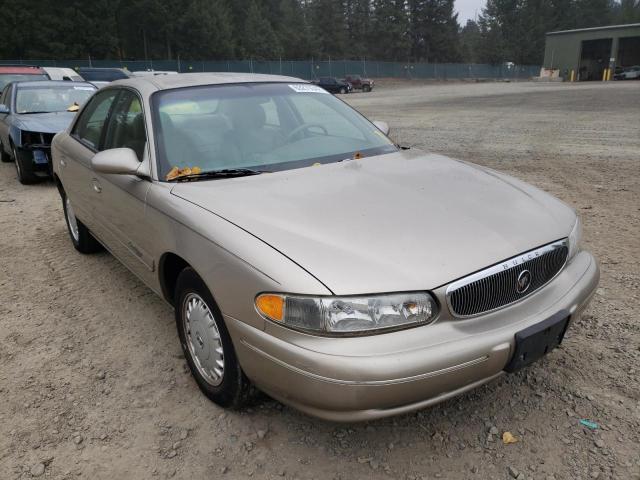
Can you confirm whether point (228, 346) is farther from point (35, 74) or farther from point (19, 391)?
point (35, 74)

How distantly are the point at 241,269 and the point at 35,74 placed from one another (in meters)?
15.1

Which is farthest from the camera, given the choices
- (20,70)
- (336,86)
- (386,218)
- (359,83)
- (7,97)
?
(359,83)

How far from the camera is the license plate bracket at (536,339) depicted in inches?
87.0

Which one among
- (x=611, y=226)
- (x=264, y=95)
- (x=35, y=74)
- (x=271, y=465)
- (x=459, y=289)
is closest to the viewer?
(x=459, y=289)

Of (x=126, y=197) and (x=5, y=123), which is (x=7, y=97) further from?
(x=126, y=197)

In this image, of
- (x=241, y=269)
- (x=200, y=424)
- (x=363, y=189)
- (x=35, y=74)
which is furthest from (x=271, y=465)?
(x=35, y=74)

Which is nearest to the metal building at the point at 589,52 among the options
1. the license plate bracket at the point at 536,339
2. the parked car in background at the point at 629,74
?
the parked car in background at the point at 629,74

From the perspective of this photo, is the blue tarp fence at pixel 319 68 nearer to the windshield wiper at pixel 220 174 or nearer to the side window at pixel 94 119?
the side window at pixel 94 119

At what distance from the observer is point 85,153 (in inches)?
162

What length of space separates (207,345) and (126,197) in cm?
119

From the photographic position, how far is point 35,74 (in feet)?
47.6

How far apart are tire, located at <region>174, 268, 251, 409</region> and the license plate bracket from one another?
3.94 feet

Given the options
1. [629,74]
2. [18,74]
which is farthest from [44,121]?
[629,74]

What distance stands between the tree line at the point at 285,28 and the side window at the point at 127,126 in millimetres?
55436
